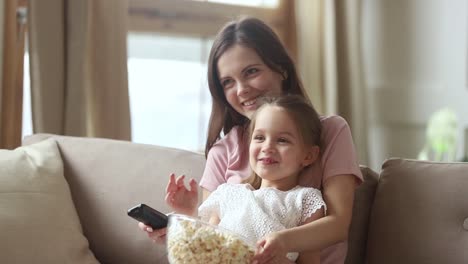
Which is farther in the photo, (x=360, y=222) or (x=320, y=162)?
(x=360, y=222)

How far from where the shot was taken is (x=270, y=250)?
131 centimetres

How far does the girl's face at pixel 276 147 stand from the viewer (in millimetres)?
1531

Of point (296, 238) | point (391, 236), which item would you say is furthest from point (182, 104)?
point (296, 238)

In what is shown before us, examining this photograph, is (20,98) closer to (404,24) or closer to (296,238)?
(296,238)

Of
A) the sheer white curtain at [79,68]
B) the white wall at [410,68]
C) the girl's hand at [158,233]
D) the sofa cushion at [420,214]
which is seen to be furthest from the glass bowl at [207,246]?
the white wall at [410,68]

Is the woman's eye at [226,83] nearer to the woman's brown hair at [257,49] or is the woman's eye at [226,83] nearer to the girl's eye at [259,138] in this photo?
the woman's brown hair at [257,49]

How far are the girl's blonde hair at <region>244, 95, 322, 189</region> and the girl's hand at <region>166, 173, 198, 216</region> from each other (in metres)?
0.20

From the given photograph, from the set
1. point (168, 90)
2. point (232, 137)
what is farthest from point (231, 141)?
point (168, 90)

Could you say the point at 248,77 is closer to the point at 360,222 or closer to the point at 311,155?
the point at 311,155

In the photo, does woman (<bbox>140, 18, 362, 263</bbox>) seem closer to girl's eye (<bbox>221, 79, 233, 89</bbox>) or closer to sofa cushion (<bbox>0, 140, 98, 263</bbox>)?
girl's eye (<bbox>221, 79, 233, 89</bbox>)

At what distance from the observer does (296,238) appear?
1.39 meters

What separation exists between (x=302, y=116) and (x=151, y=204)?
0.59 meters

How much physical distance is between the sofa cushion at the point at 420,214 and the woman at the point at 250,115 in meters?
0.18

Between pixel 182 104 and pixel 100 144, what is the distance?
1336mm
